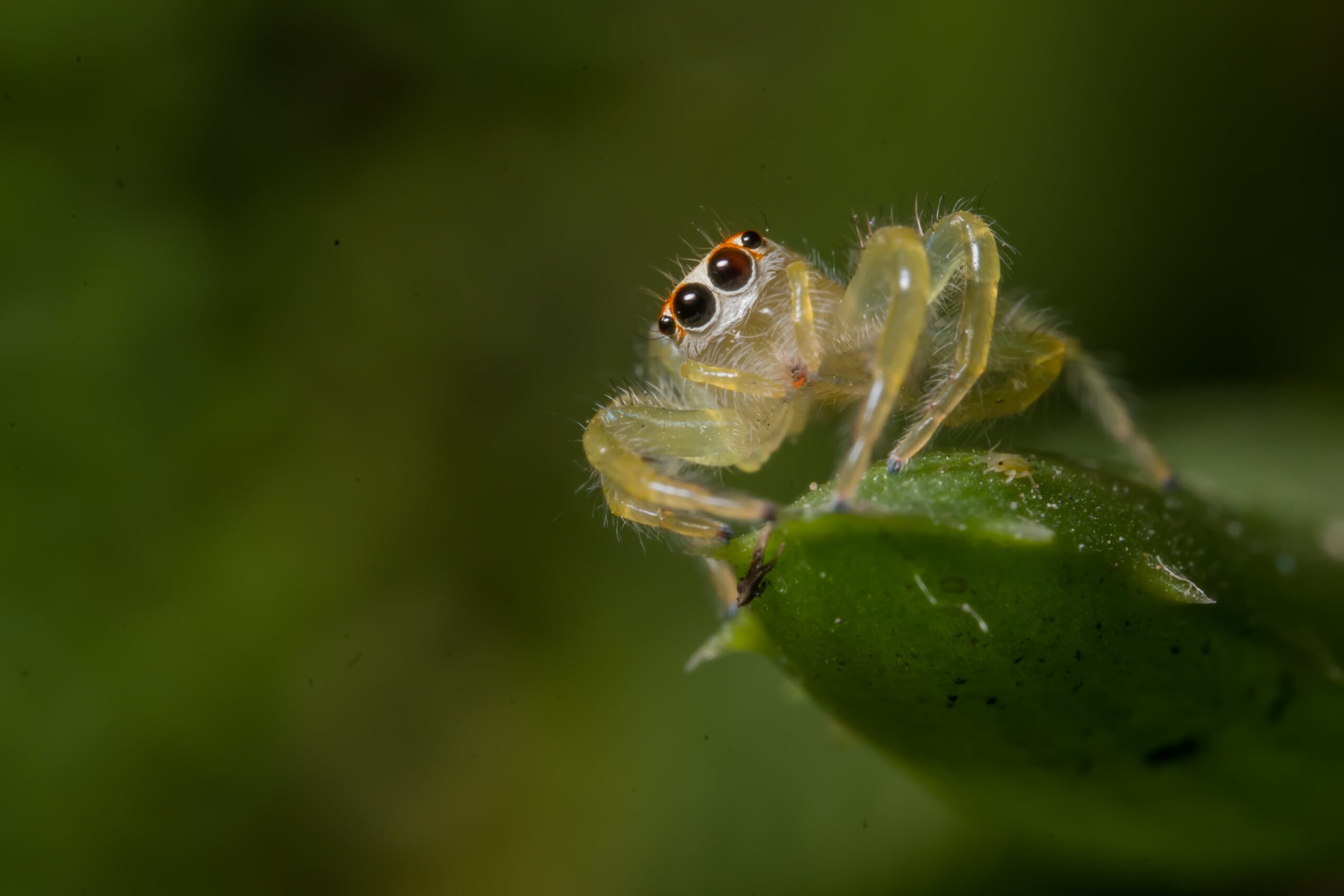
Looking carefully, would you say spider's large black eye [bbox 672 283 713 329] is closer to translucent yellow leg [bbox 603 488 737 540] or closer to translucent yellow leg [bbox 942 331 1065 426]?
translucent yellow leg [bbox 603 488 737 540]

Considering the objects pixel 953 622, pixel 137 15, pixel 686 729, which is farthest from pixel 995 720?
pixel 137 15

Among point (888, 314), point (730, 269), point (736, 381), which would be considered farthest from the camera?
point (730, 269)

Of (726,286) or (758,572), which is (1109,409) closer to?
(726,286)

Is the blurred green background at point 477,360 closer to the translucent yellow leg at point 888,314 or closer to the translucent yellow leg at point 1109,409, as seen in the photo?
the translucent yellow leg at point 1109,409

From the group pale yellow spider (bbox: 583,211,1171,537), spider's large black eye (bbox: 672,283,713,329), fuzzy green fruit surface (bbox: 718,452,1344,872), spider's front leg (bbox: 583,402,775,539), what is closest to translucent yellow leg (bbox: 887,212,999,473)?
pale yellow spider (bbox: 583,211,1171,537)

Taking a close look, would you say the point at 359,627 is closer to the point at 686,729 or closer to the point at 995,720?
the point at 686,729

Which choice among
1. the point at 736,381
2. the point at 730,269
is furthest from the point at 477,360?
the point at 736,381

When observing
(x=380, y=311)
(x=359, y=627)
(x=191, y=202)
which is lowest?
(x=359, y=627)
